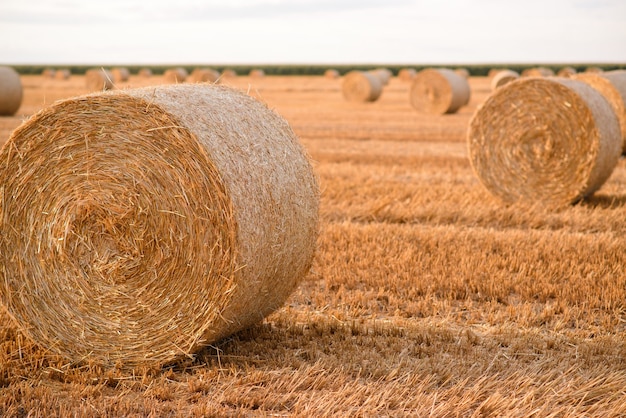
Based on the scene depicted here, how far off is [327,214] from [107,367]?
470cm

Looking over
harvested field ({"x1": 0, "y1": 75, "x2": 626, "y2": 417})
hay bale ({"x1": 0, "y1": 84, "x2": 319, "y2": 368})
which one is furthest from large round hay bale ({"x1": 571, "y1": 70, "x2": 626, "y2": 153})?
hay bale ({"x1": 0, "y1": 84, "x2": 319, "y2": 368})

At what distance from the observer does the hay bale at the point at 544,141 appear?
979 cm

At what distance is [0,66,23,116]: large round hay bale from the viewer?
790 inches

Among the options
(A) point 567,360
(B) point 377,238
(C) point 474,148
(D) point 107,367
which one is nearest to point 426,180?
(C) point 474,148

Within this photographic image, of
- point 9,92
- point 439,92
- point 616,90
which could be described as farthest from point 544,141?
point 9,92

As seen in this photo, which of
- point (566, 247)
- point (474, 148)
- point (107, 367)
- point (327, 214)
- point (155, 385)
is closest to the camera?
point (155, 385)

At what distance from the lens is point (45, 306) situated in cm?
520

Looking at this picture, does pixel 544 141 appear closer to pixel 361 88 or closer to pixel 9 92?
pixel 9 92

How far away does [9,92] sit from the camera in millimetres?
20156

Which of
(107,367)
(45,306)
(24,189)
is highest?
(24,189)

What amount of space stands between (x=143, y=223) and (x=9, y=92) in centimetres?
1690

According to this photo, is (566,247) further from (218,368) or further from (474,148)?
(218,368)

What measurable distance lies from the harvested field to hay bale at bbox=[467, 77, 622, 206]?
1.25ft

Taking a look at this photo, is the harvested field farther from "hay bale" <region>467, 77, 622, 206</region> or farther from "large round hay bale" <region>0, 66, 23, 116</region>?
"large round hay bale" <region>0, 66, 23, 116</region>
